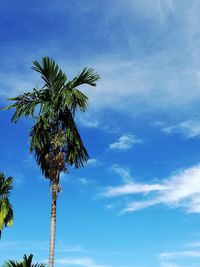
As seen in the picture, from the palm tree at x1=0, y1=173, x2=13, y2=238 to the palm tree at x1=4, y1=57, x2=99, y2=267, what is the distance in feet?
45.6

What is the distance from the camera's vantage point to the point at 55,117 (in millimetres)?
28484

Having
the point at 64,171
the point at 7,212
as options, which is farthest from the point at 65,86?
the point at 7,212

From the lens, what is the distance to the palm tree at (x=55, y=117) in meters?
28.0

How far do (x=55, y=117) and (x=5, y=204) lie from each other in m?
15.8

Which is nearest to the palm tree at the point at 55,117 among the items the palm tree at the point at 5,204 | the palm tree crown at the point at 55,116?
the palm tree crown at the point at 55,116

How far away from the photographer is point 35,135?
28281 millimetres

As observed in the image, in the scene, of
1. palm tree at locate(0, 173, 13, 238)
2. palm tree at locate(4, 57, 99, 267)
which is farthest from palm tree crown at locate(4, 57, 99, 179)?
palm tree at locate(0, 173, 13, 238)

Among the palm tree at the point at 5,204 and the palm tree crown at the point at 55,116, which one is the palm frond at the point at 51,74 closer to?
the palm tree crown at the point at 55,116

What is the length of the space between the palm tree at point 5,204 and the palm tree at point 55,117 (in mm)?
13909

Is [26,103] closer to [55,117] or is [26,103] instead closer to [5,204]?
[55,117]

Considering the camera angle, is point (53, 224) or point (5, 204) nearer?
point (53, 224)

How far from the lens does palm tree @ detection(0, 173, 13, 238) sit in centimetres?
4103

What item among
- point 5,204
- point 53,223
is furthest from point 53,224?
point 5,204

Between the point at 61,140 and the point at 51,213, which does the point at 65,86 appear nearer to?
the point at 61,140
